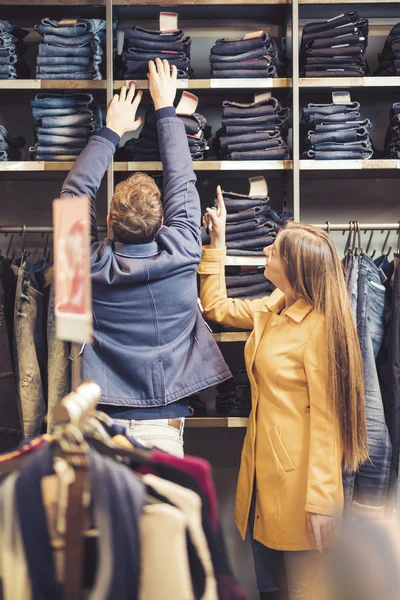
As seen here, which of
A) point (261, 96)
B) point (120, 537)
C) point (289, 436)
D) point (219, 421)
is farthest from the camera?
point (261, 96)

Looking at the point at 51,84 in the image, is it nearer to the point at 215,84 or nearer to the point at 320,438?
the point at 215,84

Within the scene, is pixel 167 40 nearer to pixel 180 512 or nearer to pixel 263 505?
pixel 263 505

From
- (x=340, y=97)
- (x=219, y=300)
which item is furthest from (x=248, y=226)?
(x=340, y=97)

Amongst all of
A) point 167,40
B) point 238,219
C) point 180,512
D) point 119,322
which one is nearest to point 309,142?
point 238,219

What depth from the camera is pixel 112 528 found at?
0.82 metres

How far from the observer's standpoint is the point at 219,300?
2.41m

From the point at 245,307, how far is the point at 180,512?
5.11 ft

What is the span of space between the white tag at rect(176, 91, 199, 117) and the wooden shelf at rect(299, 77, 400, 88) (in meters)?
0.44

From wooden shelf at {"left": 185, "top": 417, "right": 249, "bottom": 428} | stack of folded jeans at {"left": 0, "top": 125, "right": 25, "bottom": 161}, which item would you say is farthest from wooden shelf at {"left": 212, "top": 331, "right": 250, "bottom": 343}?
stack of folded jeans at {"left": 0, "top": 125, "right": 25, "bottom": 161}

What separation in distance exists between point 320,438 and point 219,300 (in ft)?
2.33

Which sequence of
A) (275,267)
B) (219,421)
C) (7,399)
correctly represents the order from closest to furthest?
(275,267), (7,399), (219,421)

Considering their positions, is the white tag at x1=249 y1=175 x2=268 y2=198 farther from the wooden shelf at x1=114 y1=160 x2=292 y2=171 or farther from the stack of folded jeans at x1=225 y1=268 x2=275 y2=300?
the stack of folded jeans at x1=225 y1=268 x2=275 y2=300

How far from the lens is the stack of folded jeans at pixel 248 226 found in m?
2.55

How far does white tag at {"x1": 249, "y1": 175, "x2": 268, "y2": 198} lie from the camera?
2624 mm
